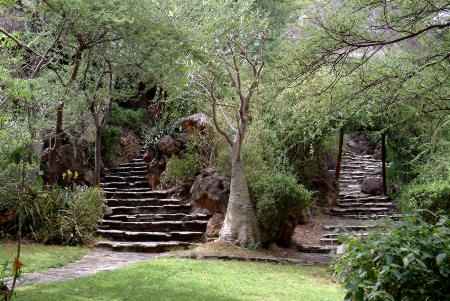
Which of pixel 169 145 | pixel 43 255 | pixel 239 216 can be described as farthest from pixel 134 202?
pixel 239 216

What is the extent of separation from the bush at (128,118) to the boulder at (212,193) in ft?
28.0

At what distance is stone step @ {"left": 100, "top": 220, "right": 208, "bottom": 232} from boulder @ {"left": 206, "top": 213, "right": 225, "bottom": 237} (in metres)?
0.34

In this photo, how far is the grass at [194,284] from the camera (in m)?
4.39

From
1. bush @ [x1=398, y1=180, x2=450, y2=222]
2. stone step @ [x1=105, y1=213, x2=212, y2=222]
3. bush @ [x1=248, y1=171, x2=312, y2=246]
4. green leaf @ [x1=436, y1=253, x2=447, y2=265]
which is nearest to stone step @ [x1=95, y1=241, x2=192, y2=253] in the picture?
stone step @ [x1=105, y1=213, x2=212, y2=222]

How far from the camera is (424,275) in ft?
7.82

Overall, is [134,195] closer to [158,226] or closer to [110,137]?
[158,226]

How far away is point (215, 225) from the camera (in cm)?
→ 938

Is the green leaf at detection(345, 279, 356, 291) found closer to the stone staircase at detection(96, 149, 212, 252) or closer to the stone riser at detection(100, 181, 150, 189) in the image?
the stone staircase at detection(96, 149, 212, 252)

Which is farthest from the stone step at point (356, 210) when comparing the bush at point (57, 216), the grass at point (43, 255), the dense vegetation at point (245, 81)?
the grass at point (43, 255)

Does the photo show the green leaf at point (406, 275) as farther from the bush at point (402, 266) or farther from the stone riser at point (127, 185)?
the stone riser at point (127, 185)

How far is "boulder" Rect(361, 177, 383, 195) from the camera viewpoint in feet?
49.9

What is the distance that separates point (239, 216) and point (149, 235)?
110 inches

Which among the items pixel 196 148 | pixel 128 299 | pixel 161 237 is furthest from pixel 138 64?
pixel 128 299

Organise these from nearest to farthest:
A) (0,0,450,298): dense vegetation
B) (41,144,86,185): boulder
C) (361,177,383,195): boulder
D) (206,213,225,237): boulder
→ (0,0,450,298): dense vegetation, (206,213,225,237): boulder, (41,144,86,185): boulder, (361,177,383,195): boulder
